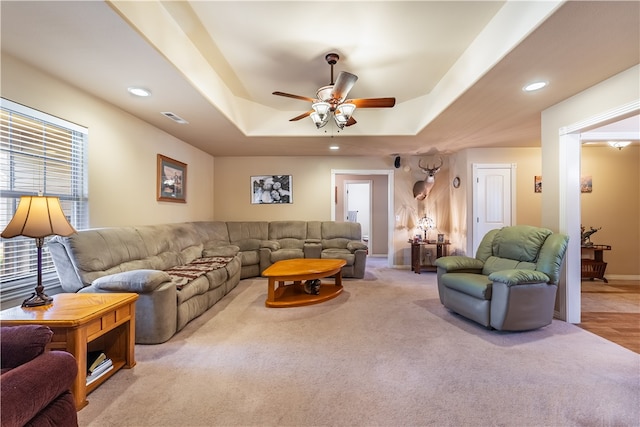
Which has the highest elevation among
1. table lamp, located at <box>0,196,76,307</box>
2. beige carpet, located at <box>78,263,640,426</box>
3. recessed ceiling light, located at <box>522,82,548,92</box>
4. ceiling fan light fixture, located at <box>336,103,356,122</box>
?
recessed ceiling light, located at <box>522,82,548,92</box>

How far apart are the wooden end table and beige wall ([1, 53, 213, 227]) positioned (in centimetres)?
132

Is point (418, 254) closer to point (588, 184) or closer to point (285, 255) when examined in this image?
point (285, 255)

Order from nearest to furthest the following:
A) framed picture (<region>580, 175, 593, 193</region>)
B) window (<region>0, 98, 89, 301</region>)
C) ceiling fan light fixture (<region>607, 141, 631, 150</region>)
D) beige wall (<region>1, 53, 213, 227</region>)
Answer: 1. window (<region>0, 98, 89, 301</region>)
2. beige wall (<region>1, 53, 213, 227</region>)
3. ceiling fan light fixture (<region>607, 141, 631, 150</region>)
4. framed picture (<region>580, 175, 593, 193</region>)

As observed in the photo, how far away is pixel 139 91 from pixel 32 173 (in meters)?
1.15

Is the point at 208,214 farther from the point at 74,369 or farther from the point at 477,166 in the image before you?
the point at 477,166

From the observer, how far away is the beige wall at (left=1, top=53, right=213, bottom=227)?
2.31 m

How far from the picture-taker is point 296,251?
522cm

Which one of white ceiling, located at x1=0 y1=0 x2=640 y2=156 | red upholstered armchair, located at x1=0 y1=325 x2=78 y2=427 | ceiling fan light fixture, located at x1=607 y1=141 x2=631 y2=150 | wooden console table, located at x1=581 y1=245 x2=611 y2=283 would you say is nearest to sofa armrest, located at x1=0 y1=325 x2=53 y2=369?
red upholstered armchair, located at x1=0 y1=325 x2=78 y2=427

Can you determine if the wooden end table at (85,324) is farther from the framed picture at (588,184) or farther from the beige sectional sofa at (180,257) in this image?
the framed picture at (588,184)

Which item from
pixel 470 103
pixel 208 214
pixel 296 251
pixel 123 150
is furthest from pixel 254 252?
pixel 470 103

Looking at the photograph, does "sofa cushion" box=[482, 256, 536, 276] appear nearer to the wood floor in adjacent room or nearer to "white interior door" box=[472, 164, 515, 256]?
the wood floor in adjacent room

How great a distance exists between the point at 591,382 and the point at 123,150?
4865 mm

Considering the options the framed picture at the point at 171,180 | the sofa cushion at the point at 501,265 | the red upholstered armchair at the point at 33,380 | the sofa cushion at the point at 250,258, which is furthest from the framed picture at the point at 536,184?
the red upholstered armchair at the point at 33,380

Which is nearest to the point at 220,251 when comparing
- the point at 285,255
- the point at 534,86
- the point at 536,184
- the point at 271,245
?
the point at 271,245
